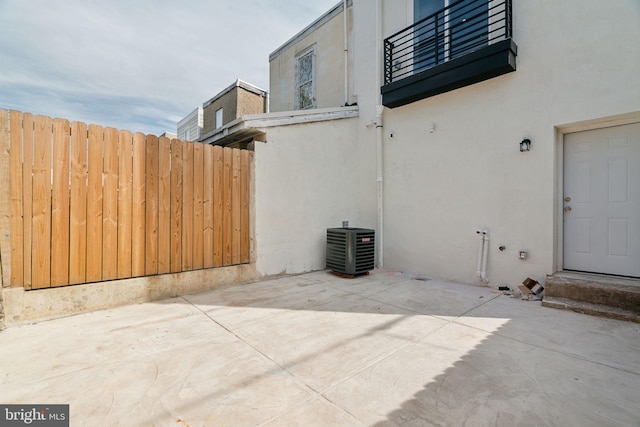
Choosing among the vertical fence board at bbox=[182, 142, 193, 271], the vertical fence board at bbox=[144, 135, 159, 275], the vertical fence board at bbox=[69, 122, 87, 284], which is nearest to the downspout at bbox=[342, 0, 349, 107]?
the vertical fence board at bbox=[182, 142, 193, 271]

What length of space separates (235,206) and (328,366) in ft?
10.9

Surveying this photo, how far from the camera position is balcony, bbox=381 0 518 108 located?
15.1 ft

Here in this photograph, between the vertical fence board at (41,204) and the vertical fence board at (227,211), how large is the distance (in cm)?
214

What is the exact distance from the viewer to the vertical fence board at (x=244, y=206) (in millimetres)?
5043

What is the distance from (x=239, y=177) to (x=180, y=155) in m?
0.99

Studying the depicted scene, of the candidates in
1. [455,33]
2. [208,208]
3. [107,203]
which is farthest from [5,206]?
[455,33]

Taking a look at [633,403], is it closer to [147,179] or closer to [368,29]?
[147,179]

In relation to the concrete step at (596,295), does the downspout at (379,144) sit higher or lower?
higher

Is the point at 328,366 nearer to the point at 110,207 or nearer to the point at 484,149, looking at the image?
the point at 110,207

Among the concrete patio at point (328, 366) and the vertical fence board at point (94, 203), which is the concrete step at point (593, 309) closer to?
the concrete patio at point (328, 366)

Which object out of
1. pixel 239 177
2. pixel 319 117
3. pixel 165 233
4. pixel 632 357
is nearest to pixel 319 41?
pixel 319 117

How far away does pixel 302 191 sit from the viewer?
5883mm

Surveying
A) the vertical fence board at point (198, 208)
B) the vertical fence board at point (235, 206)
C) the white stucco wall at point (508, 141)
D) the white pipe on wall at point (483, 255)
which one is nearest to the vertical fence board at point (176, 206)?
the vertical fence board at point (198, 208)

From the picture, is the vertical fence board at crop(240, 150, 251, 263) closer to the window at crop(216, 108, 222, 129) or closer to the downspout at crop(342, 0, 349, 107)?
the downspout at crop(342, 0, 349, 107)
